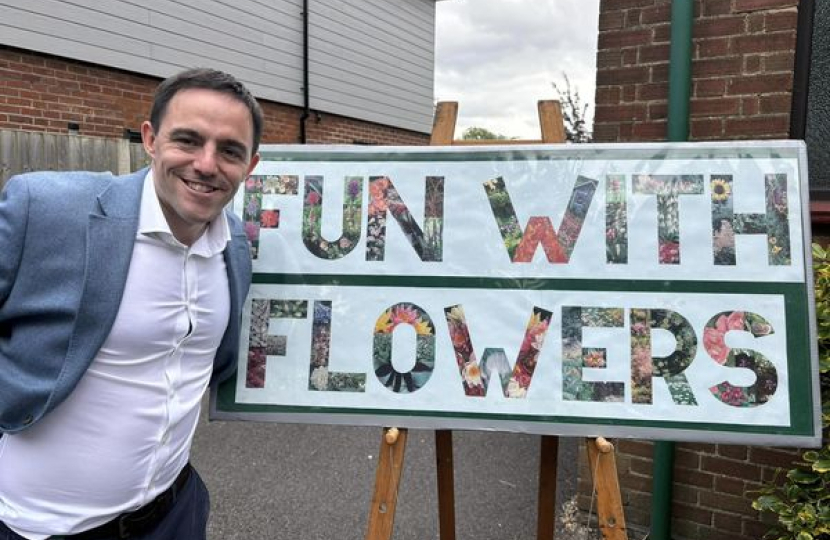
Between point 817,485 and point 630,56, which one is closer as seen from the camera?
point 817,485

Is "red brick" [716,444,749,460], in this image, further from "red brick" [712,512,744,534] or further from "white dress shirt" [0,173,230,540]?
"white dress shirt" [0,173,230,540]

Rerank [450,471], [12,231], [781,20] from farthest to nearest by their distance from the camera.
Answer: [781,20] < [450,471] < [12,231]

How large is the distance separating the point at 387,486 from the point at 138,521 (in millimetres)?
699

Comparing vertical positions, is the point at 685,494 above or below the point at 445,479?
below

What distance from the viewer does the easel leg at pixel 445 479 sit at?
221 cm

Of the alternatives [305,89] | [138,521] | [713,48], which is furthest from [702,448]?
[305,89]

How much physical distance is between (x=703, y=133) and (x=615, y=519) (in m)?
1.79

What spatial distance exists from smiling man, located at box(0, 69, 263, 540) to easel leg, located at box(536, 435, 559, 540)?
3.86 ft

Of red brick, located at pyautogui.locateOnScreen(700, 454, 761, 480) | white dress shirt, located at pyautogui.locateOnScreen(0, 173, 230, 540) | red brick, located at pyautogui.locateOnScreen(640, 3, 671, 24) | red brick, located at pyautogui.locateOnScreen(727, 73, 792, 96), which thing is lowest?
red brick, located at pyautogui.locateOnScreen(700, 454, 761, 480)

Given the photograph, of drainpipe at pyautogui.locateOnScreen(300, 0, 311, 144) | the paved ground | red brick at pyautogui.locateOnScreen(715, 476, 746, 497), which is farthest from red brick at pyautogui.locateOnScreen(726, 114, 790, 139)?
drainpipe at pyautogui.locateOnScreen(300, 0, 311, 144)

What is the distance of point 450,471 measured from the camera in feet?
7.42

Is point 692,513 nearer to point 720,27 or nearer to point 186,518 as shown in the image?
point 720,27

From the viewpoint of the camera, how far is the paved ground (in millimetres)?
3307

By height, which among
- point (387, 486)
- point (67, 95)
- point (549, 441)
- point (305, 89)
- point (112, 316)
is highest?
Answer: point (305, 89)
